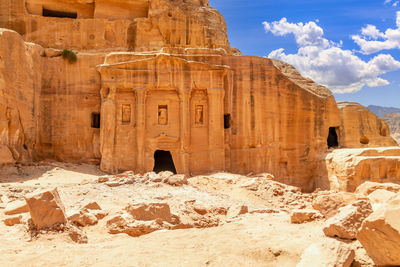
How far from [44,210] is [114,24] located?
21.3 m

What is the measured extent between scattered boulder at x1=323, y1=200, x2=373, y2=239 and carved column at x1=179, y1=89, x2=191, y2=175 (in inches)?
503

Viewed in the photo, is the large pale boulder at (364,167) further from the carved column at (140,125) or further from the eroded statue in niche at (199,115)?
the carved column at (140,125)

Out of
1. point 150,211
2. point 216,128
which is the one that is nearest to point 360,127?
point 216,128

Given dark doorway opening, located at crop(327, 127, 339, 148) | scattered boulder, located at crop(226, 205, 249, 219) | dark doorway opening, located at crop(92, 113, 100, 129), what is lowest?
scattered boulder, located at crop(226, 205, 249, 219)

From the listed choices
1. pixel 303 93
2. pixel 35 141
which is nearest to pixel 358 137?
pixel 303 93

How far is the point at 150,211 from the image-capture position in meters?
7.90

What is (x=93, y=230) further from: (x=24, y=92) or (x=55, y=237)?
(x=24, y=92)

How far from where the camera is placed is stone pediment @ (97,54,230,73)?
58.2 feet

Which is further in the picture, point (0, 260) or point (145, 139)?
point (145, 139)

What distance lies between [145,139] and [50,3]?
639 inches

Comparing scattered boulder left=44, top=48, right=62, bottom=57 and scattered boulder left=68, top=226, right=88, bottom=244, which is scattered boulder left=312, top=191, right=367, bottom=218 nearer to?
scattered boulder left=68, top=226, right=88, bottom=244


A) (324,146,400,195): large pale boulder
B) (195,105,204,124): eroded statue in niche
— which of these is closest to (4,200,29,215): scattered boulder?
(195,105,204,124): eroded statue in niche

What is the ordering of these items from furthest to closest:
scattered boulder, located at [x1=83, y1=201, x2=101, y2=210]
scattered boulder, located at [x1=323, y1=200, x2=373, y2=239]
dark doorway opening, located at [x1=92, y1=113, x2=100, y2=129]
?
dark doorway opening, located at [x1=92, y1=113, x2=100, y2=129] < scattered boulder, located at [x1=83, y1=201, x2=101, y2=210] < scattered boulder, located at [x1=323, y1=200, x2=373, y2=239]

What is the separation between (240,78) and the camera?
19.2m
